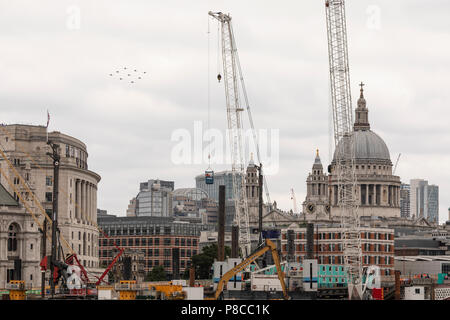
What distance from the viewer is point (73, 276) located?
595 feet
